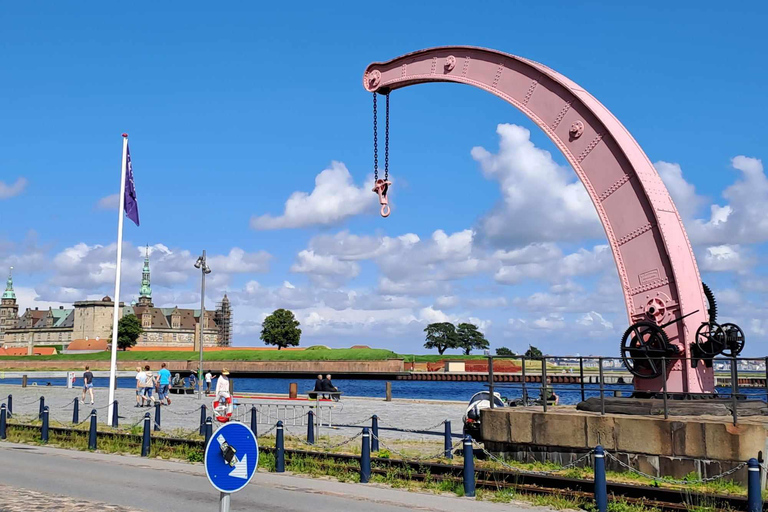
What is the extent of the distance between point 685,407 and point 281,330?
15973 centimetres

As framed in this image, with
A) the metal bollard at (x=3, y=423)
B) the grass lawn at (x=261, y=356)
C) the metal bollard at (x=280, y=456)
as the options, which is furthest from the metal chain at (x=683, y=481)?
the grass lawn at (x=261, y=356)

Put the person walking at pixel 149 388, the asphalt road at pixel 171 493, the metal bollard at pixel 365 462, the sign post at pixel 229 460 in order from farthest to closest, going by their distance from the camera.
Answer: the person walking at pixel 149 388 < the metal bollard at pixel 365 462 < the asphalt road at pixel 171 493 < the sign post at pixel 229 460

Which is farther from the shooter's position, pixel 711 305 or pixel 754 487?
pixel 711 305

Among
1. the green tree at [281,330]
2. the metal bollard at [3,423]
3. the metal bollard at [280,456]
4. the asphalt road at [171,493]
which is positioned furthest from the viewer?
the green tree at [281,330]

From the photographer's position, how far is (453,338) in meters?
195

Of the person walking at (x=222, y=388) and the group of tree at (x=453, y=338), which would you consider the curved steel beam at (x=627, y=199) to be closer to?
the person walking at (x=222, y=388)

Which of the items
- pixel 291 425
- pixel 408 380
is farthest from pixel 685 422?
pixel 408 380

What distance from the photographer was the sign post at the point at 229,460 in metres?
5.97

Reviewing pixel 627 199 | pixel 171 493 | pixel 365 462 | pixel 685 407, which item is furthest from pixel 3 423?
pixel 685 407

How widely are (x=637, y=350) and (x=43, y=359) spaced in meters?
145

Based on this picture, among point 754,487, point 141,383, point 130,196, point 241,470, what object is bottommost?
point 754,487

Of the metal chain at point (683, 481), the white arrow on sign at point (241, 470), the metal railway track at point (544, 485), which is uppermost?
the white arrow on sign at point (241, 470)

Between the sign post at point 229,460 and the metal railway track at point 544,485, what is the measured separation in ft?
24.0

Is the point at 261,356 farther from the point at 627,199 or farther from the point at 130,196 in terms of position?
the point at 627,199
